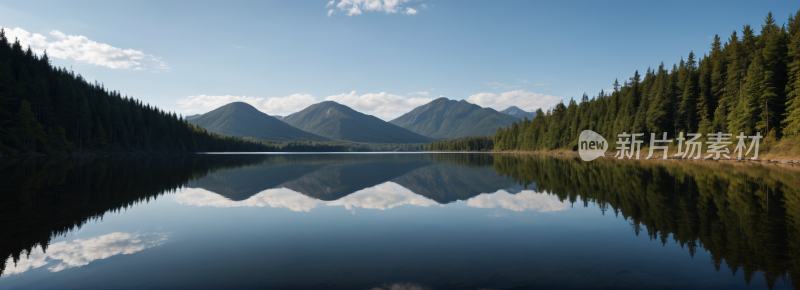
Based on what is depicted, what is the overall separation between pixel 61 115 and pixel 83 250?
11184cm

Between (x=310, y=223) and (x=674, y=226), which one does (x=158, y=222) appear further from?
(x=674, y=226)

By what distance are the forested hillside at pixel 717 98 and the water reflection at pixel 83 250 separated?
75143mm

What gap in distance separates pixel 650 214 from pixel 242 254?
14426 millimetres

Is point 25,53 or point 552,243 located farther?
point 25,53

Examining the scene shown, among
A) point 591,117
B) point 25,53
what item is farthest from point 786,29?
point 25,53

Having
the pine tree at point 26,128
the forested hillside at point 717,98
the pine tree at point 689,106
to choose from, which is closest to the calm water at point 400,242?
the forested hillside at point 717,98

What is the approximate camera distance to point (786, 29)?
2867 inches

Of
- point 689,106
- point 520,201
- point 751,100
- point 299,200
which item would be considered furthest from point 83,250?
point 689,106

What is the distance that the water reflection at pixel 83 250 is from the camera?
784 centimetres

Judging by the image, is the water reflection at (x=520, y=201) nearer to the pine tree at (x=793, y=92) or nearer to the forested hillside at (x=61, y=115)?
the pine tree at (x=793, y=92)

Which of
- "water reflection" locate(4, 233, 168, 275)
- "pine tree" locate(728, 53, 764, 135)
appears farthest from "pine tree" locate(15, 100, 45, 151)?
"pine tree" locate(728, 53, 764, 135)

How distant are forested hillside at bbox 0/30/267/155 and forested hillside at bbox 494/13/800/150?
12954 cm

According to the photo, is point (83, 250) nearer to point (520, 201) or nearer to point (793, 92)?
point (520, 201)

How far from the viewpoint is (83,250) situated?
29.8ft
